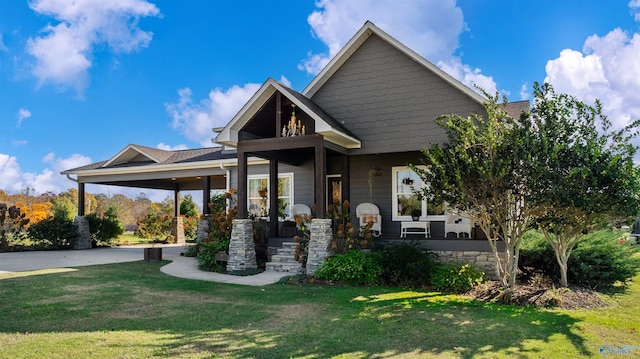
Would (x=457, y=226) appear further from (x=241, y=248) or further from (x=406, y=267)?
(x=241, y=248)

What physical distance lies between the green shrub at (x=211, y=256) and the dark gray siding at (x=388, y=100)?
4710 millimetres

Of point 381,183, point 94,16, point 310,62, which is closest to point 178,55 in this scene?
point 94,16

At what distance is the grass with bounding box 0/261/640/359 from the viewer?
5.09m

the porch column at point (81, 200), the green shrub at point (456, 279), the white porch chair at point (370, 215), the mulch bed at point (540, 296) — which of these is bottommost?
the mulch bed at point (540, 296)

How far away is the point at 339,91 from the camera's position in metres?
13.2

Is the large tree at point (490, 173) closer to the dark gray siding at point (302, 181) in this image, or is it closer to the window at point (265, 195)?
the dark gray siding at point (302, 181)

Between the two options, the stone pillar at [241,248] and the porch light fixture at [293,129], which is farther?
the porch light fixture at [293,129]

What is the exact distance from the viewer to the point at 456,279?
30.3 ft

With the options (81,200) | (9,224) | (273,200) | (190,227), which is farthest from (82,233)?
(273,200)

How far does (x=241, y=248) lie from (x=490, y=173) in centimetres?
677

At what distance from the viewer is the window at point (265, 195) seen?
49.3 ft

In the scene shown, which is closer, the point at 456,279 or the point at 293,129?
the point at 456,279

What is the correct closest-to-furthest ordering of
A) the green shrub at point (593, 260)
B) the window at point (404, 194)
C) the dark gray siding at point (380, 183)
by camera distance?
the green shrub at point (593, 260) → the window at point (404, 194) → the dark gray siding at point (380, 183)

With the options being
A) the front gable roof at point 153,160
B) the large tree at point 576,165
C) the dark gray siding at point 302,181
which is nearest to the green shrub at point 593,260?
the large tree at point 576,165
